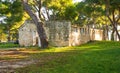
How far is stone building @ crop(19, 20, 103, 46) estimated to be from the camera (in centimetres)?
3608

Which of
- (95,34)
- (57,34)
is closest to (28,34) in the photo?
(57,34)

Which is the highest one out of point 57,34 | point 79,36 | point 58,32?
point 58,32

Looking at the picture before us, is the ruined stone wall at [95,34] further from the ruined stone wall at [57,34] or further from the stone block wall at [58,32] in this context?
the stone block wall at [58,32]

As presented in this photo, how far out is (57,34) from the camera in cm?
3625

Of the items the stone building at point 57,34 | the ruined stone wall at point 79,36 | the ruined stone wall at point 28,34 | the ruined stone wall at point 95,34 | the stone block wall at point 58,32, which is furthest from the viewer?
the ruined stone wall at point 95,34

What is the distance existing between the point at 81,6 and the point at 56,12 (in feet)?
23.7

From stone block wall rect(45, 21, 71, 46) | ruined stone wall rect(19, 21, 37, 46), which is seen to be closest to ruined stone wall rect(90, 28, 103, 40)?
stone block wall rect(45, 21, 71, 46)

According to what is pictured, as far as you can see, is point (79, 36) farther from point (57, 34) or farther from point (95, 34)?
point (95, 34)

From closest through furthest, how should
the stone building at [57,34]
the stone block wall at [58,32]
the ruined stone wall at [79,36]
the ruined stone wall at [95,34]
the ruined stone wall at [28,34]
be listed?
the stone block wall at [58,32]
the stone building at [57,34]
the ruined stone wall at [79,36]
the ruined stone wall at [28,34]
the ruined stone wall at [95,34]

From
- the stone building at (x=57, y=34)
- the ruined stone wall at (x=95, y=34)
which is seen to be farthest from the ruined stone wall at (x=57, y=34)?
the ruined stone wall at (x=95, y=34)

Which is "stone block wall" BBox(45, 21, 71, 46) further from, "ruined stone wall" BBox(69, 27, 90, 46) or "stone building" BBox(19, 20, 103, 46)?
"ruined stone wall" BBox(69, 27, 90, 46)

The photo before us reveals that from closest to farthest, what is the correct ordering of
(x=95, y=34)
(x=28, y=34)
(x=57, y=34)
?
(x=57, y=34) → (x=28, y=34) → (x=95, y=34)

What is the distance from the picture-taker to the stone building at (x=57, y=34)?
36081mm

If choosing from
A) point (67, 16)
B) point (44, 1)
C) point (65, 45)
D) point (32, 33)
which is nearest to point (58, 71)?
point (65, 45)
